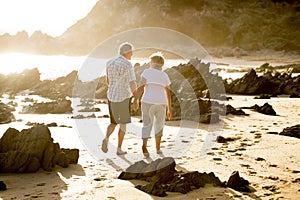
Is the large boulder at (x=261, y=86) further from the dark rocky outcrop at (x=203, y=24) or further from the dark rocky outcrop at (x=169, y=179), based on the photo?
the dark rocky outcrop at (x=203, y=24)

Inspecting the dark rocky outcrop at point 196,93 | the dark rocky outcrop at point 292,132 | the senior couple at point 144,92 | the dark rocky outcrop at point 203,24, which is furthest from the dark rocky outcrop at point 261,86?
the dark rocky outcrop at point 203,24

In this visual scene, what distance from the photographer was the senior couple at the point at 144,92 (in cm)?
743

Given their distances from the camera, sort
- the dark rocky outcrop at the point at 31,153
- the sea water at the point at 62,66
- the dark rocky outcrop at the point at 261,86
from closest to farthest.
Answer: the dark rocky outcrop at the point at 31,153 → the dark rocky outcrop at the point at 261,86 → the sea water at the point at 62,66

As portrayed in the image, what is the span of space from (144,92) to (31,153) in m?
2.32

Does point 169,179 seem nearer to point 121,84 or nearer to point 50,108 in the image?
point 121,84

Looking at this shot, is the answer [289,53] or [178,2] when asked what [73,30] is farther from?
[289,53]

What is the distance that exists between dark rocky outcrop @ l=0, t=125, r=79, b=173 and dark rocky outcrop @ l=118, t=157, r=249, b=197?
4.58ft

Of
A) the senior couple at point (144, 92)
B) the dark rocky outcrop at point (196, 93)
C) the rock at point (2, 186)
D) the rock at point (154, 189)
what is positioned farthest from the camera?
the dark rocky outcrop at point (196, 93)

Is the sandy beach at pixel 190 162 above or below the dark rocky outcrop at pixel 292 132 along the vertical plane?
below

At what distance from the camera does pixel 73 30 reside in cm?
13638

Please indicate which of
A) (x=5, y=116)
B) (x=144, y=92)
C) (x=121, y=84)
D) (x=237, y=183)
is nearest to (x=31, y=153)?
(x=121, y=84)

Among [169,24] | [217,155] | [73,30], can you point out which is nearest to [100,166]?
[217,155]

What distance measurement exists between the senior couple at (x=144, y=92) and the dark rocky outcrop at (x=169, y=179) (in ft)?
4.09

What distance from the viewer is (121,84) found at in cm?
769
